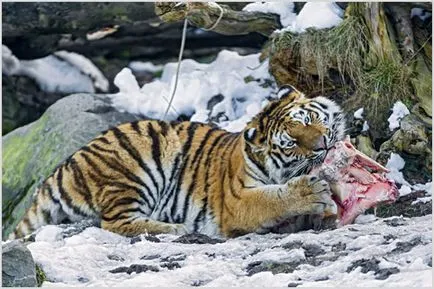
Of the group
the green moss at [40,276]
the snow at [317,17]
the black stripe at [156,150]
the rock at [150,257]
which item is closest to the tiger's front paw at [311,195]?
the rock at [150,257]

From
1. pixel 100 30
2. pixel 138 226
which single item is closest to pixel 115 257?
pixel 138 226

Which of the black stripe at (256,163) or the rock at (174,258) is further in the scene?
the black stripe at (256,163)

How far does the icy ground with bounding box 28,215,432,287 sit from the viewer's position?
16.0ft

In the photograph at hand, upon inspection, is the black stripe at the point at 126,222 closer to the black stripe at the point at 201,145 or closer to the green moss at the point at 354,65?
the black stripe at the point at 201,145

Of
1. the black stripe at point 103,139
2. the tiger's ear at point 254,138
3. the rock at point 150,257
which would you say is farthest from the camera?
the black stripe at point 103,139

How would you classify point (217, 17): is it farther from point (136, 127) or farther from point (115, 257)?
point (115, 257)

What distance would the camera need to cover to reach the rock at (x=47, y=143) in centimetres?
841

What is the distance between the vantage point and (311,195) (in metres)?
6.01

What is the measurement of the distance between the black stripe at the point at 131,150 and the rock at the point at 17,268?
198cm

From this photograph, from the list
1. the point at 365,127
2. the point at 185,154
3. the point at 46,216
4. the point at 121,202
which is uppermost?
the point at 365,127

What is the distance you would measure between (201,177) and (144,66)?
17.3 feet

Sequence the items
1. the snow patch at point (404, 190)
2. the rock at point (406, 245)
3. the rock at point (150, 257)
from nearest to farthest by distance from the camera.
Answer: the rock at point (406, 245) → the rock at point (150, 257) → the snow patch at point (404, 190)

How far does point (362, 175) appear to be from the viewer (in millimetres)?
6285

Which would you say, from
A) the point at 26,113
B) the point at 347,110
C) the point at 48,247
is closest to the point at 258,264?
the point at 48,247
